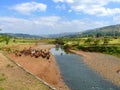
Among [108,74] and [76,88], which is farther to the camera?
[108,74]

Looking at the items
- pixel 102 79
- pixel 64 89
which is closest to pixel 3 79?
pixel 64 89

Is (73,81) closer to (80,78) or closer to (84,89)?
(80,78)

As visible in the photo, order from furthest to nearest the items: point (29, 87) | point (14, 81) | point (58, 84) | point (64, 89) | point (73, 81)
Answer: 1. point (73, 81)
2. point (58, 84)
3. point (64, 89)
4. point (14, 81)
5. point (29, 87)

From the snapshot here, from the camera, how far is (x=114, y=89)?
32594 millimetres

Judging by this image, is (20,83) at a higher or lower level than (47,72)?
higher

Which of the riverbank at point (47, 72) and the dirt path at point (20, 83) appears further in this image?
the riverbank at point (47, 72)

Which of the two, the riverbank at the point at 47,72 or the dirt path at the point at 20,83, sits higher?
the dirt path at the point at 20,83

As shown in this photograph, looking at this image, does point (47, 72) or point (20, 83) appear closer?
point (20, 83)

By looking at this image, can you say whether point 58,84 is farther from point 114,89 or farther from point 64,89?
point 114,89

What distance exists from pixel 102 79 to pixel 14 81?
609 inches

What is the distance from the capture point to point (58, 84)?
3484 cm

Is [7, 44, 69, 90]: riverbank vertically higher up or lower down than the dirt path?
lower down

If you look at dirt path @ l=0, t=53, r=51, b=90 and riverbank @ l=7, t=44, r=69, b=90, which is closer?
dirt path @ l=0, t=53, r=51, b=90

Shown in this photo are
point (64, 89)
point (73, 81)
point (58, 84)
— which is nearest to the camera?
point (64, 89)
